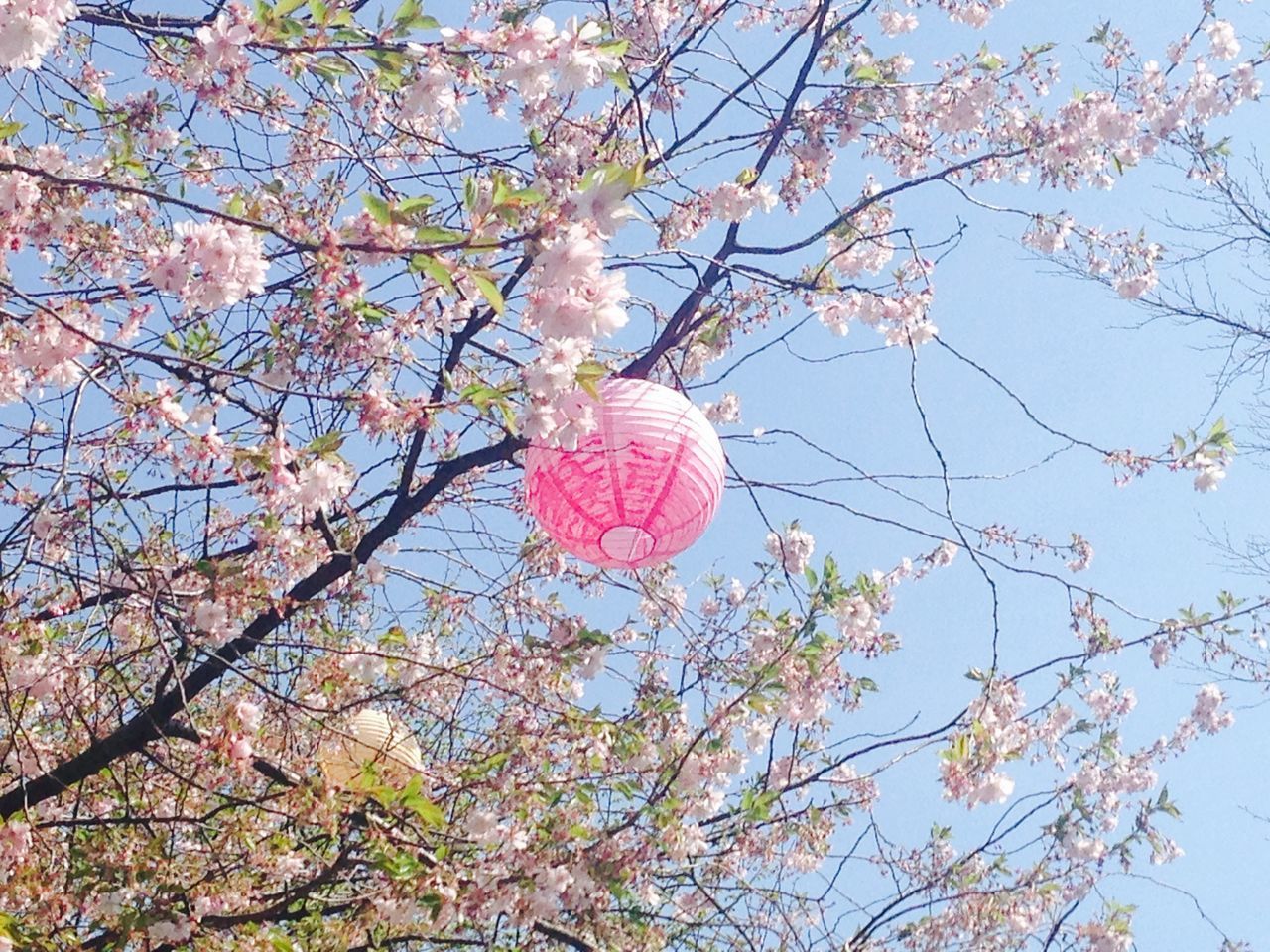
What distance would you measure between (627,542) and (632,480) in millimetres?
185

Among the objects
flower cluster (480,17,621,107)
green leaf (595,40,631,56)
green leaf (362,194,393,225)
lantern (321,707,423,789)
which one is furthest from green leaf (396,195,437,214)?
lantern (321,707,423,789)

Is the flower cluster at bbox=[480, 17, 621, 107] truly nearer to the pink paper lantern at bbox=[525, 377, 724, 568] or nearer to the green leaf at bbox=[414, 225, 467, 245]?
the green leaf at bbox=[414, 225, 467, 245]

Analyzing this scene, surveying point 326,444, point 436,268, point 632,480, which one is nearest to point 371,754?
point 326,444

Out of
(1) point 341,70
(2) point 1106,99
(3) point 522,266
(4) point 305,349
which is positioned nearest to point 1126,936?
(2) point 1106,99

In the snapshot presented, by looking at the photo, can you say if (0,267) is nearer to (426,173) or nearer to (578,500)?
(426,173)

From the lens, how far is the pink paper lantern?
249 centimetres

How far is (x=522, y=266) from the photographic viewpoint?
135 inches

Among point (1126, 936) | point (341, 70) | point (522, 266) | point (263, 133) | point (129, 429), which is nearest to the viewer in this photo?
point (341, 70)

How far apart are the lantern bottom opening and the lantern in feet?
3.19

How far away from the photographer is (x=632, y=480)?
2500mm

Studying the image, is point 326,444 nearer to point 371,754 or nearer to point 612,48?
point 612,48

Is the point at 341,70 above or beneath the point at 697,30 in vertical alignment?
beneath

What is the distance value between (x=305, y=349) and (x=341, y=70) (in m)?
0.72

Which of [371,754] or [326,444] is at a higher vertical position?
[326,444]
